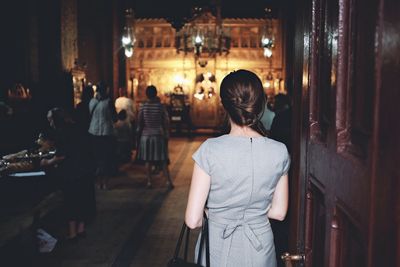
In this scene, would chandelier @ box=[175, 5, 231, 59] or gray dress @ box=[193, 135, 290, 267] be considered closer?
gray dress @ box=[193, 135, 290, 267]

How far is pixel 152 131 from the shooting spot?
8930mm

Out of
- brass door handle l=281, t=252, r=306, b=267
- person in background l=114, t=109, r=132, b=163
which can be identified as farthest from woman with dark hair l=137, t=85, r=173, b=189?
brass door handle l=281, t=252, r=306, b=267

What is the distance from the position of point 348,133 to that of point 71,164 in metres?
4.84

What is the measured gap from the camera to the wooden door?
0.99 m

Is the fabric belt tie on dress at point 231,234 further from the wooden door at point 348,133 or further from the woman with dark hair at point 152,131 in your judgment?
the woman with dark hair at point 152,131

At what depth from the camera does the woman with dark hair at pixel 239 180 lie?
2.08 meters

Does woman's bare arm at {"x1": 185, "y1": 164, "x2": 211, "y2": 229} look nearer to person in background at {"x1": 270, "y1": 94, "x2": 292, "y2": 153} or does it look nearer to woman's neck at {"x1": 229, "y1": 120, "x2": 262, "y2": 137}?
woman's neck at {"x1": 229, "y1": 120, "x2": 262, "y2": 137}

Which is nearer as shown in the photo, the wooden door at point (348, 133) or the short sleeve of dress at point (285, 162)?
the wooden door at point (348, 133)

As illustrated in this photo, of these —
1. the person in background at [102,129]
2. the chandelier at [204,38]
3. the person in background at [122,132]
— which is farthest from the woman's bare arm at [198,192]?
the chandelier at [204,38]

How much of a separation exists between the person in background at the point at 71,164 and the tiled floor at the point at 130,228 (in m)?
0.38

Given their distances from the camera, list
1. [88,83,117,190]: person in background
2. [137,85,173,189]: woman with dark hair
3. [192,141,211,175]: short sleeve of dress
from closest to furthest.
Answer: [192,141,211,175]: short sleeve of dress → [137,85,173,189]: woman with dark hair → [88,83,117,190]: person in background

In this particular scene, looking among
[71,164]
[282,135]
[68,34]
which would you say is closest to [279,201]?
[282,135]

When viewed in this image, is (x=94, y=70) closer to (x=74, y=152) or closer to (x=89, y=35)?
(x=89, y=35)

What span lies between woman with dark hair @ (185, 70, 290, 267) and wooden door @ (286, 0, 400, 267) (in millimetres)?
164
